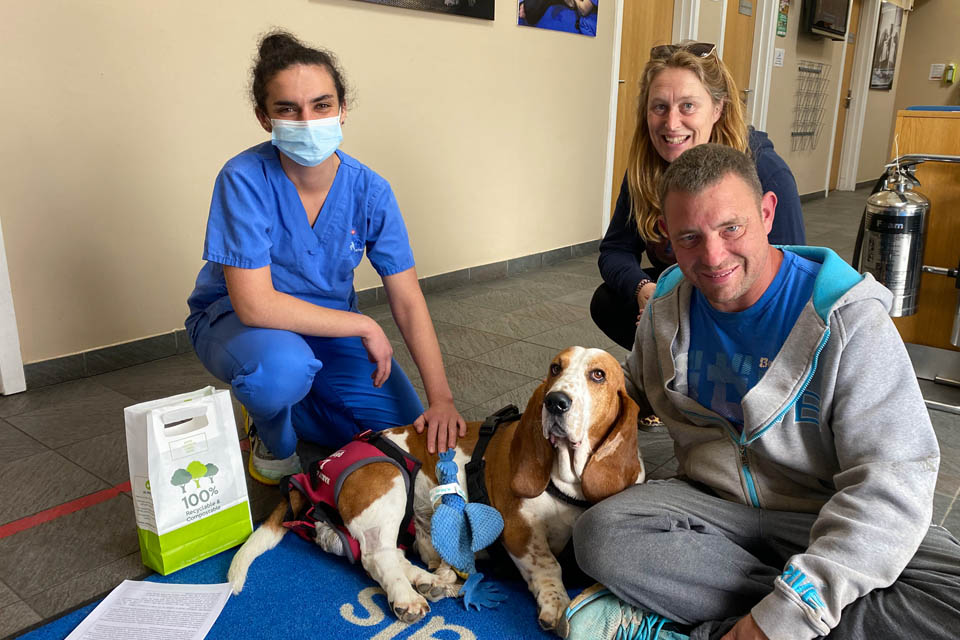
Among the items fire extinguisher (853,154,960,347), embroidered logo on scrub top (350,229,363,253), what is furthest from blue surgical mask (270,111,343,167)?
fire extinguisher (853,154,960,347)

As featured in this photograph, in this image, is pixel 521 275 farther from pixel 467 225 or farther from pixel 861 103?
pixel 861 103

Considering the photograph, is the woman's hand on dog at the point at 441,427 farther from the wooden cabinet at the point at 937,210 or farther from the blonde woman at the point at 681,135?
the wooden cabinet at the point at 937,210

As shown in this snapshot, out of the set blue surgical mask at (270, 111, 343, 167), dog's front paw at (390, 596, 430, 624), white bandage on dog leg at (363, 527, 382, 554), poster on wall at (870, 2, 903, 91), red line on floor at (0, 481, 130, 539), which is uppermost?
poster on wall at (870, 2, 903, 91)

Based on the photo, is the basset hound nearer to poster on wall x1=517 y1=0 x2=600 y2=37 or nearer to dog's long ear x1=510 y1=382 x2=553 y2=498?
dog's long ear x1=510 y1=382 x2=553 y2=498

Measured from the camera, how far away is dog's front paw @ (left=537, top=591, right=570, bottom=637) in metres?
1.51

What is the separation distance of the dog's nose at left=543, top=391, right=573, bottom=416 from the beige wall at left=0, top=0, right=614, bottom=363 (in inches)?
95.7

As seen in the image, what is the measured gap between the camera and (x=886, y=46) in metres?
10.4

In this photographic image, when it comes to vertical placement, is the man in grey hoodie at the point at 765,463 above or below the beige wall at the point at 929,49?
below

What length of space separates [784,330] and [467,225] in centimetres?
356

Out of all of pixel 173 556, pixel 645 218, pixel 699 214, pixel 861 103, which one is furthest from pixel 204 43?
pixel 861 103

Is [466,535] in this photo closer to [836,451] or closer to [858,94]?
[836,451]

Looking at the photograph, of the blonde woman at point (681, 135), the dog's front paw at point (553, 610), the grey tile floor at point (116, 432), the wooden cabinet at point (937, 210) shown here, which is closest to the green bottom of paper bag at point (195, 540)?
the grey tile floor at point (116, 432)

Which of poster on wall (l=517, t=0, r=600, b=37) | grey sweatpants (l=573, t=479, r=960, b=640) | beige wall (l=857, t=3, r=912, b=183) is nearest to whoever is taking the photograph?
grey sweatpants (l=573, t=479, r=960, b=640)

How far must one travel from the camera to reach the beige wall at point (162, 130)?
2854 mm
